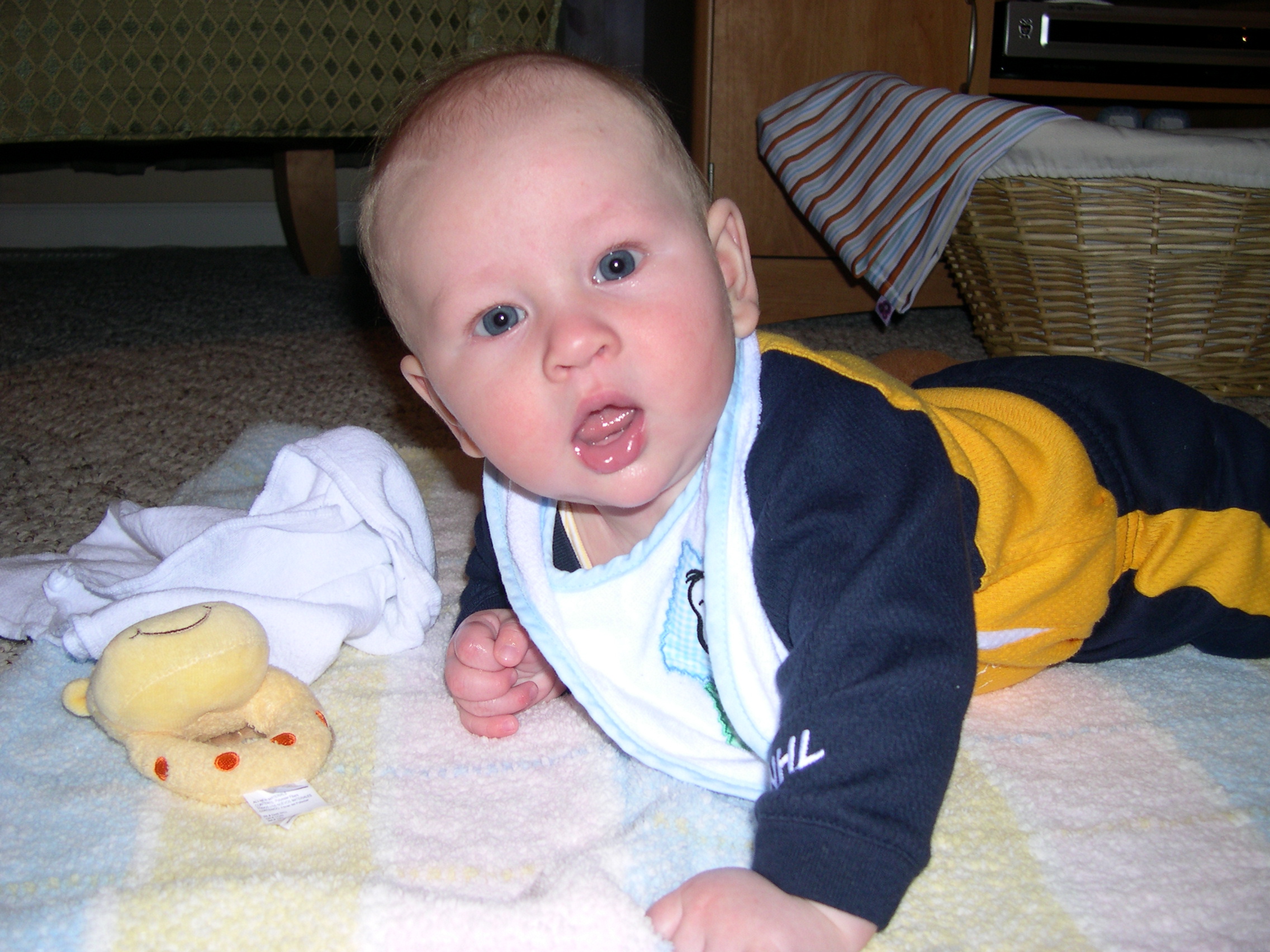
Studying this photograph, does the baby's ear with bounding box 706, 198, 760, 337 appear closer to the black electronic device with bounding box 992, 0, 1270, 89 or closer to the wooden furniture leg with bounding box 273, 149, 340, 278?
the black electronic device with bounding box 992, 0, 1270, 89

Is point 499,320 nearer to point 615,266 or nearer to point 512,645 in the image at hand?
point 615,266

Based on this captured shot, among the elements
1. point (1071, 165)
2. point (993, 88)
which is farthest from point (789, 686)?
point (993, 88)

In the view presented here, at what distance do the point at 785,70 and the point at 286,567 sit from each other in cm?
122

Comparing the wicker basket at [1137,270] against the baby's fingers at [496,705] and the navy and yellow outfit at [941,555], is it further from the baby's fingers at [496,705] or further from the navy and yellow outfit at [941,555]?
the baby's fingers at [496,705]

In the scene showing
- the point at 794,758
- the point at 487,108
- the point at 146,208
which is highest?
the point at 487,108

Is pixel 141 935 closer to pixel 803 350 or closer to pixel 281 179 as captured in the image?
pixel 803 350

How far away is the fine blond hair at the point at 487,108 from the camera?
55 centimetres

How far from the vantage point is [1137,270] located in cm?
118

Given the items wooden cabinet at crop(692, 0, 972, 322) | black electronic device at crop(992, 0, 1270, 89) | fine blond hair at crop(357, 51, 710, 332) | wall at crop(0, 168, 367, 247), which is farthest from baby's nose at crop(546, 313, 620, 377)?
wall at crop(0, 168, 367, 247)

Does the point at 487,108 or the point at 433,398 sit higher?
the point at 487,108

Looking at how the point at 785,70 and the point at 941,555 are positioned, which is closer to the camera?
the point at 941,555

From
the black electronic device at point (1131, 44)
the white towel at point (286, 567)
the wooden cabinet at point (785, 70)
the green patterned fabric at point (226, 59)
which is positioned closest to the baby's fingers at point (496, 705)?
the white towel at point (286, 567)

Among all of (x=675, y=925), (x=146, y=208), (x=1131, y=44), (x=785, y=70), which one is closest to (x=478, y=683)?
(x=675, y=925)

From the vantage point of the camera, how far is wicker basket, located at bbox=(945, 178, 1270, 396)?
44.7 inches
